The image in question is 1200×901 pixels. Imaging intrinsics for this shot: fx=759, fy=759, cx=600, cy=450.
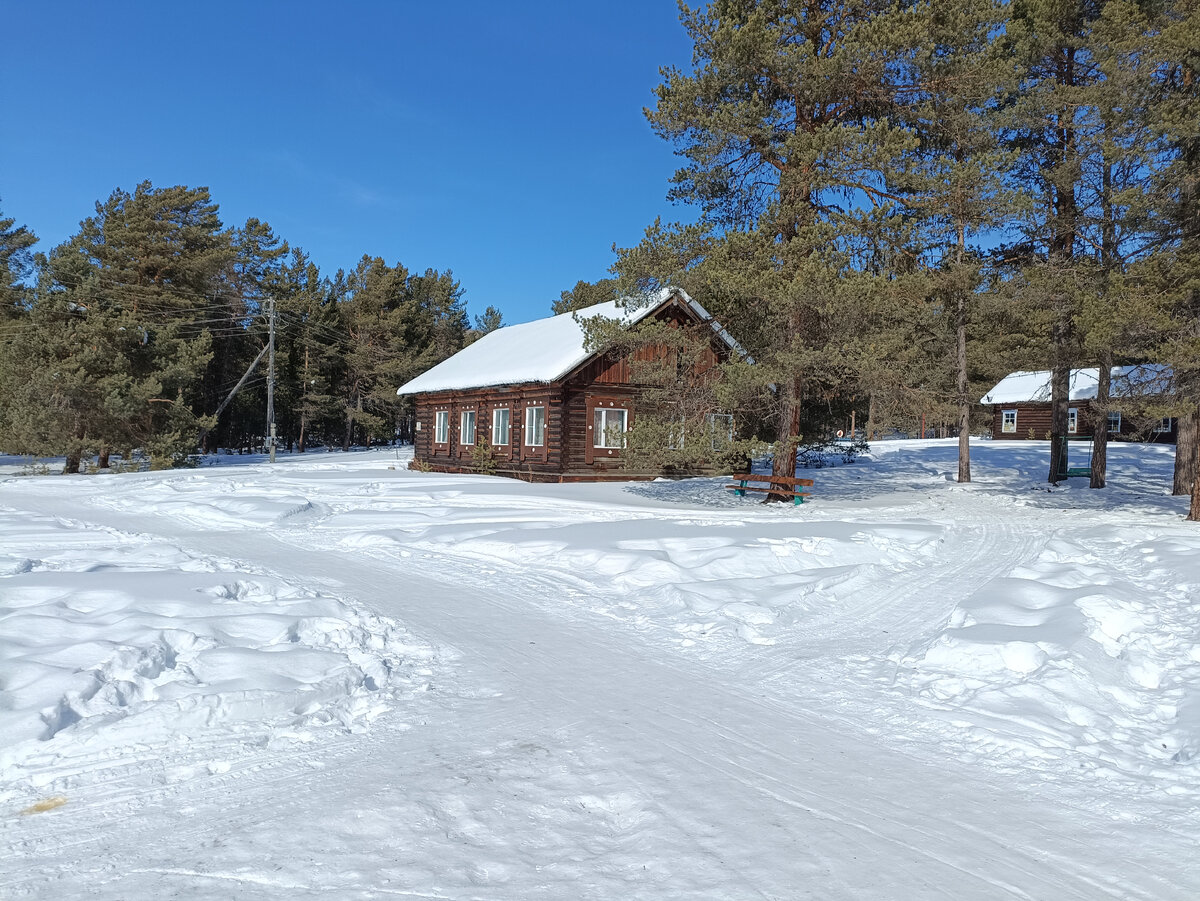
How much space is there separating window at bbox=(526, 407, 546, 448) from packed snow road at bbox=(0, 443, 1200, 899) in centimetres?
1465

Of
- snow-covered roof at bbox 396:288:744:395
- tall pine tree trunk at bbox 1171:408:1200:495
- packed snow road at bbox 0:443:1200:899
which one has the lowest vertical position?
packed snow road at bbox 0:443:1200:899

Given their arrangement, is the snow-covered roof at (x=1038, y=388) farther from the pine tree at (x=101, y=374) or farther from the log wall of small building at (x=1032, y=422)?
the pine tree at (x=101, y=374)

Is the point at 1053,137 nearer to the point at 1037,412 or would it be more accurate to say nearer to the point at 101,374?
the point at 1037,412

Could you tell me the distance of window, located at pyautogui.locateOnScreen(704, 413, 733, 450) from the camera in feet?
52.0

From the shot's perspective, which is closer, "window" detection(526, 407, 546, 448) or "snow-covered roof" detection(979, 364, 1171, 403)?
"window" detection(526, 407, 546, 448)

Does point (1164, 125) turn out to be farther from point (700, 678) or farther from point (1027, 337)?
point (700, 678)

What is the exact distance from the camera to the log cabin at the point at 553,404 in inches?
973

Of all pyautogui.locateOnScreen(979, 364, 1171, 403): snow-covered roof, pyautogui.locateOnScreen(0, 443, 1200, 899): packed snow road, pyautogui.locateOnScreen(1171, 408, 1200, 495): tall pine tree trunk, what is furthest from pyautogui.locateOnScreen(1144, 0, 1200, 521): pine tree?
pyautogui.locateOnScreen(979, 364, 1171, 403): snow-covered roof

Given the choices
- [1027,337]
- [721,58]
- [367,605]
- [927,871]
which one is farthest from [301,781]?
[1027,337]

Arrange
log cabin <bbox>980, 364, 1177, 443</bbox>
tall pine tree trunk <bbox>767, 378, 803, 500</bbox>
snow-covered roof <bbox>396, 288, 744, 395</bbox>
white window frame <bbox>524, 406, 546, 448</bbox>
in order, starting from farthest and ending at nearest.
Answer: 1. log cabin <bbox>980, 364, 1177, 443</bbox>
2. white window frame <bbox>524, 406, 546, 448</bbox>
3. snow-covered roof <bbox>396, 288, 744, 395</bbox>
4. tall pine tree trunk <bbox>767, 378, 803, 500</bbox>

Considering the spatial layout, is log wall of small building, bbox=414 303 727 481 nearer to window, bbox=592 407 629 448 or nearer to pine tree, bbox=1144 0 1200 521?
window, bbox=592 407 629 448

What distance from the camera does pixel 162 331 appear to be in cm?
2969

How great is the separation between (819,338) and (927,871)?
14.3 m

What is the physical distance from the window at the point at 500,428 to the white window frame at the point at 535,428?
144cm
